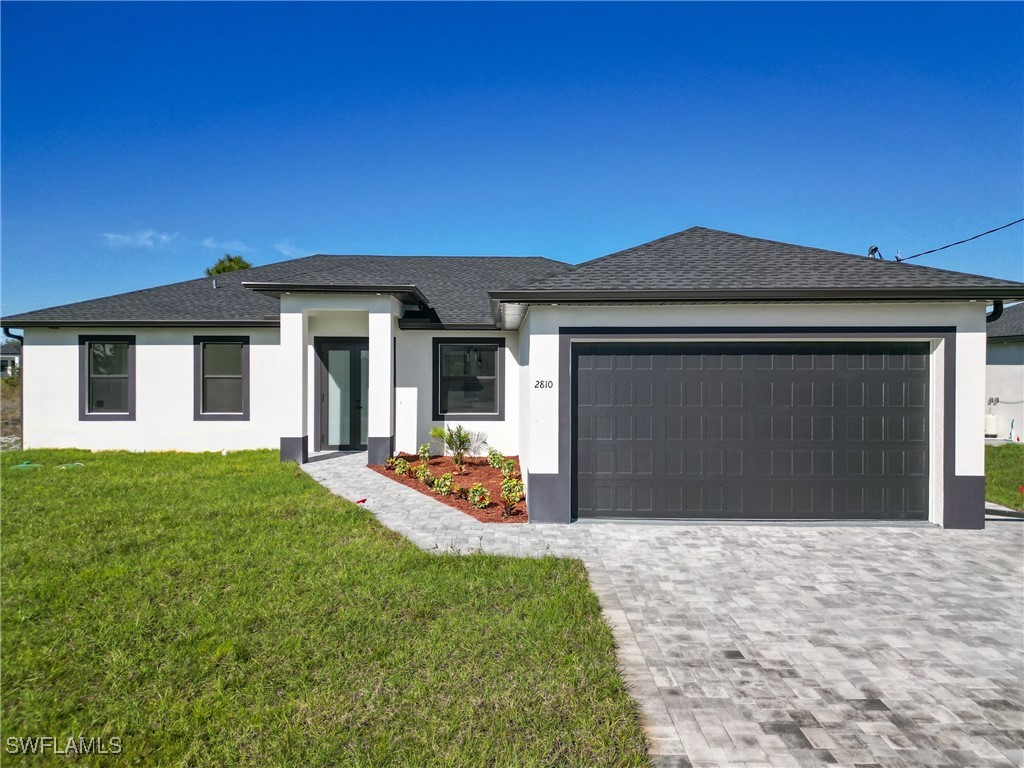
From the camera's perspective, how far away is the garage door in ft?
24.2

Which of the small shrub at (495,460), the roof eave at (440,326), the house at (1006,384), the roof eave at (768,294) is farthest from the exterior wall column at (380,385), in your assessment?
the house at (1006,384)

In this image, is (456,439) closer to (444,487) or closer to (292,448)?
(444,487)

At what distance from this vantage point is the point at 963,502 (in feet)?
23.6

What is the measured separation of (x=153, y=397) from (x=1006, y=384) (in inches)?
1125

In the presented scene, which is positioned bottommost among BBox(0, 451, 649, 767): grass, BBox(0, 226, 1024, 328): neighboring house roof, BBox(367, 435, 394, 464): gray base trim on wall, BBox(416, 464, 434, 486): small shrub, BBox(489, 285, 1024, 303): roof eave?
BBox(0, 451, 649, 767): grass

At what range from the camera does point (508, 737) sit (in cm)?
280

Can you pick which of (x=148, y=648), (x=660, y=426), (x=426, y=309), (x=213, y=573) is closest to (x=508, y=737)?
(x=148, y=648)

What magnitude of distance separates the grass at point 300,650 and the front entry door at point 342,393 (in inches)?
242

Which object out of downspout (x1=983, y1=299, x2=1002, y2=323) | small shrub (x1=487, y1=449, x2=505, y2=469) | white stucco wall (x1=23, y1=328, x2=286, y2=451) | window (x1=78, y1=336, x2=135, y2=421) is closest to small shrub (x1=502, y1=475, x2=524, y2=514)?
small shrub (x1=487, y1=449, x2=505, y2=469)

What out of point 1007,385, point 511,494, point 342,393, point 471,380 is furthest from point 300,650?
point 1007,385

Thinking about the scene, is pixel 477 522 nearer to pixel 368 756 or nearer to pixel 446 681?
pixel 446 681

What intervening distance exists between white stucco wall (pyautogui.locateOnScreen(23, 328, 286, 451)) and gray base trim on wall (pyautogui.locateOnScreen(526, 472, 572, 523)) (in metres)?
8.45

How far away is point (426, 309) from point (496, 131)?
5.10 meters
